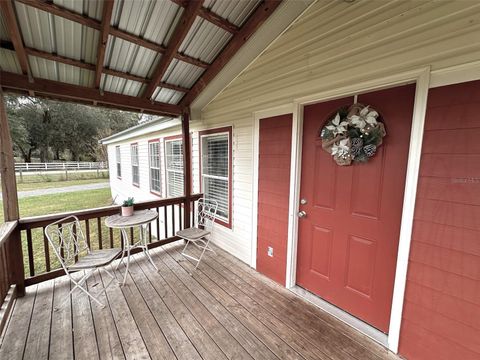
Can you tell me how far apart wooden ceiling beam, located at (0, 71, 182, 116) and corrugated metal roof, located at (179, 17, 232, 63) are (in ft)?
3.44

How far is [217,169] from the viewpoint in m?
3.54

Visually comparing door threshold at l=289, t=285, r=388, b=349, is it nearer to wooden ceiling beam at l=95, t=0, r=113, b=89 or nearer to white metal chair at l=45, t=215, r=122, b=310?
white metal chair at l=45, t=215, r=122, b=310

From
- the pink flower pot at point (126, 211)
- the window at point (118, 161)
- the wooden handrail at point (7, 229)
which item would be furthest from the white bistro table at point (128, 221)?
the window at point (118, 161)

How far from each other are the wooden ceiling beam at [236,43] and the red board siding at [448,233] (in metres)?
1.56

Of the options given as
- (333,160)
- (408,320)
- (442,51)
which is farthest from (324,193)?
(442,51)

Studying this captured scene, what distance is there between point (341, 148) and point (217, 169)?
2187mm

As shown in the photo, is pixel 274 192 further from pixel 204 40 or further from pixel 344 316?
pixel 204 40

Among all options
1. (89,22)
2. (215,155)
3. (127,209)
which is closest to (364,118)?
(215,155)

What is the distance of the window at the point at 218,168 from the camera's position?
324cm

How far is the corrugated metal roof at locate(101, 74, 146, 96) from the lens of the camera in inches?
98.0

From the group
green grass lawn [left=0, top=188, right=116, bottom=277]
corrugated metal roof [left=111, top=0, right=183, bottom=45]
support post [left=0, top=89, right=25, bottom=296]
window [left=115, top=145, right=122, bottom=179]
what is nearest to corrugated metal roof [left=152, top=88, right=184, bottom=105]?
corrugated metal roof [left=111, top=0, right=183, bottom=45]

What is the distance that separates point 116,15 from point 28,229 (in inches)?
96.0

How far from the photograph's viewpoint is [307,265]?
89.5 inches

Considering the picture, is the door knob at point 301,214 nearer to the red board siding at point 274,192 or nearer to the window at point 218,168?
the red board siding at point 274,192
